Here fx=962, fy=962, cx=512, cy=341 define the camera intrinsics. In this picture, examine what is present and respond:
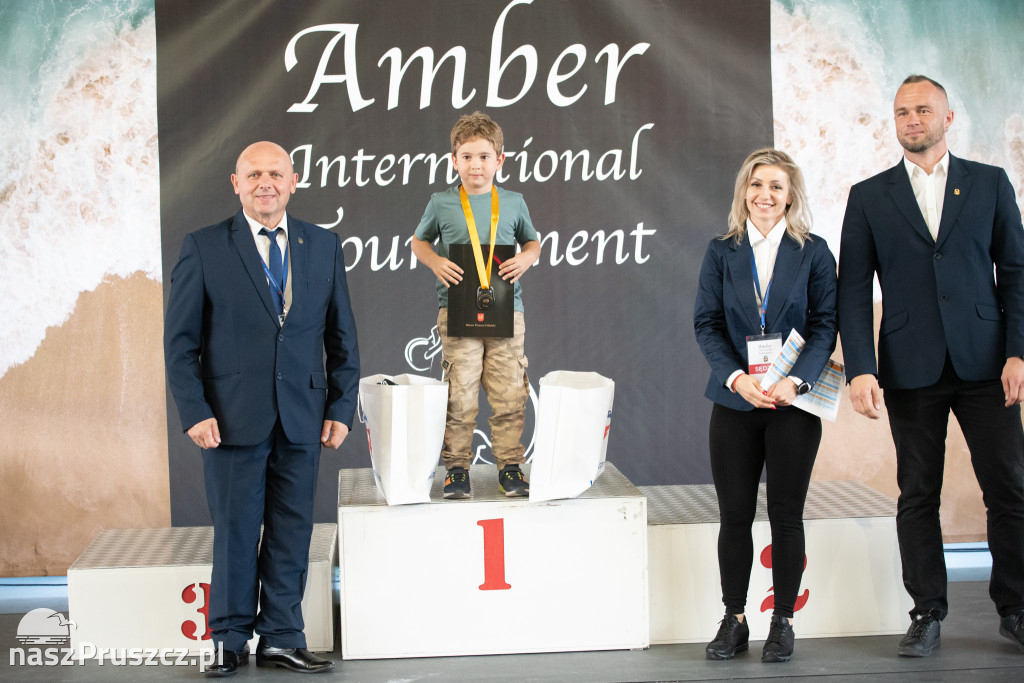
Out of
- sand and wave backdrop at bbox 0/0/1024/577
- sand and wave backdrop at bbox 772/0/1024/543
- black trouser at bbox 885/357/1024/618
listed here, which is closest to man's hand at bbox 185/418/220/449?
sand and wave backdrop at bbox 0/0/1024/577

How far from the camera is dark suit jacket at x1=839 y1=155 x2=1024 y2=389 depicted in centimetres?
285

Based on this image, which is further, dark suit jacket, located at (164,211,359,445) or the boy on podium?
the boy on podium

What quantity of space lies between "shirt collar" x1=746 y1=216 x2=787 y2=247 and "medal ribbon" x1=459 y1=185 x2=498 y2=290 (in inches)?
31.5

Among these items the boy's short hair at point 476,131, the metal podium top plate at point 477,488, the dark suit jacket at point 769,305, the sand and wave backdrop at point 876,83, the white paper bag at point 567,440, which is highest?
the sand and wave backdrop at point 876,83

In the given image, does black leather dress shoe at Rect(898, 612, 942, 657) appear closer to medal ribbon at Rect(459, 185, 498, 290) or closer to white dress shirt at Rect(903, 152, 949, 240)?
white dress shirt at Rect(903, 152, 949, 240)

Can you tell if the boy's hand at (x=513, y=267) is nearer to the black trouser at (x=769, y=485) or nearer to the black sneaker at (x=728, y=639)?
the black trouser at (x=769, y=485)

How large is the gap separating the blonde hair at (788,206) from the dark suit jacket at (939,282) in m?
0.20

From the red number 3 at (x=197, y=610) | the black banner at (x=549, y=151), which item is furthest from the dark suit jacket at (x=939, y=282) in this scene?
the red number 3 at (x=197, y=610)

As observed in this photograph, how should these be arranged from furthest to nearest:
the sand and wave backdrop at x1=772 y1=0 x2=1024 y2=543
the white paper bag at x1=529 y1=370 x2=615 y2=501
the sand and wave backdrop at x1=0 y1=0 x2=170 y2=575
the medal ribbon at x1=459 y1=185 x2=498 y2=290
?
1. the sand and wave backdrop at x1=772 y1=0 x2=1024 y2=543
2. the sand and wave backdrop at x1=0 y1=0 x2=170 y2=575
3. the medal ribbon at x1=459 y1=185 x2=498 y2=290
4. the white paper bag at x1=529 y1=370 x2=615 y2=501

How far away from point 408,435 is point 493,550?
458 mm

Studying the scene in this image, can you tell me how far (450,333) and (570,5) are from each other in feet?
6.38

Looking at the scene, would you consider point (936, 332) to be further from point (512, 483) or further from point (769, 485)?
point (512, 483)

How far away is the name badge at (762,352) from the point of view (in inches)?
112

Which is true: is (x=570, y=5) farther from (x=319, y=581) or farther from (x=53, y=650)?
(x=53, y=650)
